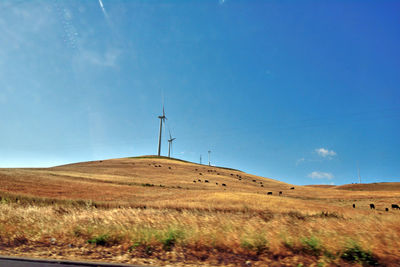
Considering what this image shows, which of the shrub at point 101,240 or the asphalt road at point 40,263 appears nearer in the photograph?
the asphalt road at point 40,263

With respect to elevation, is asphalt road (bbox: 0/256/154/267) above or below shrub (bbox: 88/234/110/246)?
below

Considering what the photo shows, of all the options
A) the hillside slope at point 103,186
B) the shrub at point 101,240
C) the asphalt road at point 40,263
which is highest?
the hillside slope at point 103,186

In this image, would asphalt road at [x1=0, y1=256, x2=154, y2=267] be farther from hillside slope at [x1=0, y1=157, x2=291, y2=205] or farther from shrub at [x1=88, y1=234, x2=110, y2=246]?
hillside slope at [x1=0, y1=157, x2=291, y2=205]

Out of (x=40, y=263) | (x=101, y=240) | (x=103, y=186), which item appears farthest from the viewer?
(x=103, y=186)

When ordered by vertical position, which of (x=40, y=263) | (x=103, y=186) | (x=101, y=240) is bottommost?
(x=40, y=263)

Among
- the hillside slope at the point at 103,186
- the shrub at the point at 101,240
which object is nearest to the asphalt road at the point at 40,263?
the shrub at the point at 101,240

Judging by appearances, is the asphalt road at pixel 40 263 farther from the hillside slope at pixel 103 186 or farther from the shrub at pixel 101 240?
the hillside slope at pixel 103 186

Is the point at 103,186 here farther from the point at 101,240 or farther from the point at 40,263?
the point at 40,263

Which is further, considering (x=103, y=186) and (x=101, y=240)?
(x=103, y=186)

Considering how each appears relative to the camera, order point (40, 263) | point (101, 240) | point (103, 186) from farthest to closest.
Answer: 1. point (103, 186)
2. point (101, 240)
3. point (40, 263)

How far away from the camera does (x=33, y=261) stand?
18.3 feet

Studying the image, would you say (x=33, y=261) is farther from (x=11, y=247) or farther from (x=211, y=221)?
(x=211, y=221)

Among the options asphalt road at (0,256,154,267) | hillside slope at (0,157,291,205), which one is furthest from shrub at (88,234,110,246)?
hillside slope at (0,157,291,205)

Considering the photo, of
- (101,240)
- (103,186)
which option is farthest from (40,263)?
(103,186)
